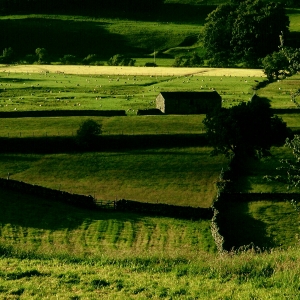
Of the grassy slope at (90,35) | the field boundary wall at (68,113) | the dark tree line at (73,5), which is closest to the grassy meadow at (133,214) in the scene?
the field boundary wall at (68,113)

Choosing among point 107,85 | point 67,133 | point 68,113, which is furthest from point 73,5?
point 67,133

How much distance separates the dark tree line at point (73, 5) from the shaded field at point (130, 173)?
487 ft

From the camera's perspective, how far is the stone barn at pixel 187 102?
7225 cm

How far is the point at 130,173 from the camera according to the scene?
4703cm

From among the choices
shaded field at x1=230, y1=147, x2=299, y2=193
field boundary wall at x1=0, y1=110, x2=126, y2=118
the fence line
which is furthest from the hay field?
shaded field at x1=230, y1=147, x2=299, y2=193


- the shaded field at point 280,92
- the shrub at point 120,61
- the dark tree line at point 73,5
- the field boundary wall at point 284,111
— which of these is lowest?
the shrub at point 120,61

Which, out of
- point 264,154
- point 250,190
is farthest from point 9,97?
point 250,190

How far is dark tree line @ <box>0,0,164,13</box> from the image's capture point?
190125 mm

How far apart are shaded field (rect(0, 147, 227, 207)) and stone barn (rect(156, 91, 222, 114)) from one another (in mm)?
18751

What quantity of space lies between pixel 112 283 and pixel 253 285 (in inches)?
122

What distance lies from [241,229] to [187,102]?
41.0 m

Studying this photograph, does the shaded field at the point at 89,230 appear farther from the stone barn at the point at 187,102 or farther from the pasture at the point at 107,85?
the stone barn at the point at 187,102

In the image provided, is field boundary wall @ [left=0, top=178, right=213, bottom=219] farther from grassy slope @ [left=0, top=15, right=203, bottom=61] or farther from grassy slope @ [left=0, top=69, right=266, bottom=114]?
grassy slope @ [left=0, top=15, right=203, bottom=61]

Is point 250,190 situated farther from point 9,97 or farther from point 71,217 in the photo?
point 9,97
